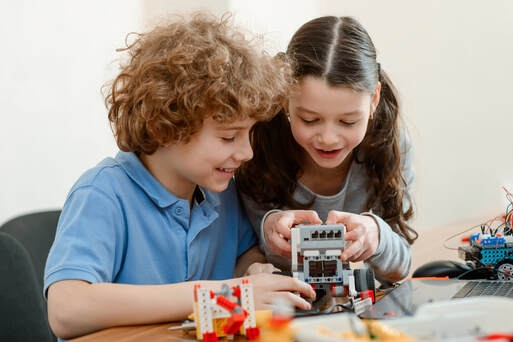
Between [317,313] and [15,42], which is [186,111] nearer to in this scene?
[317,313]

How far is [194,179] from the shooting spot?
1.12m

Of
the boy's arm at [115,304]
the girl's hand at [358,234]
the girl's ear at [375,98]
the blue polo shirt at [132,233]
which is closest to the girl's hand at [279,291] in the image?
the boy's arm at [115,304]

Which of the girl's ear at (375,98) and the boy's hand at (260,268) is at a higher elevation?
the girl's ear at (375,98)

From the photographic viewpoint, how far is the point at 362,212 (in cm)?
137

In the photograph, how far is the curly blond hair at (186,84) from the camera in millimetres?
1057

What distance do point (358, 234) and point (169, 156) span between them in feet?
1.11

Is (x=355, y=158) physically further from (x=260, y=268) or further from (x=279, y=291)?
(x=279, y=291)

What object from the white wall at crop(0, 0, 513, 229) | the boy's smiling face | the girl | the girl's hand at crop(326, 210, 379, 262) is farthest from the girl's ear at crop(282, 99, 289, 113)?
the white wall at crop(0, 0, 513, 229)

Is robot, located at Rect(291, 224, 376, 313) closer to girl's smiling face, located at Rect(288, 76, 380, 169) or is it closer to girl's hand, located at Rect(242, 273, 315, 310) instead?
girl's hand, located at Rect(242, 273, 315, 310)

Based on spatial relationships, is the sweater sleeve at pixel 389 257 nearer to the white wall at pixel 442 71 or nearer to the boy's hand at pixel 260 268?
the boy's hand at pixel 260 268

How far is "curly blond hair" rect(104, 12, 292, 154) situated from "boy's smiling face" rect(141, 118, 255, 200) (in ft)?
0.06

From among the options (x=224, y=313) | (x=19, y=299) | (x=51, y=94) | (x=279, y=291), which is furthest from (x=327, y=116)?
(x=51, y=94)

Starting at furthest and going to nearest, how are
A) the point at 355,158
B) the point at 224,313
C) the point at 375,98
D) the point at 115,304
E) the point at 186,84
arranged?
the point at 355,158 → the point at 375,98 → the point at 186,84 → the point at 115,304 → the point at 224,313

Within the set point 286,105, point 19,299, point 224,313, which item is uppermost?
point 286,105
